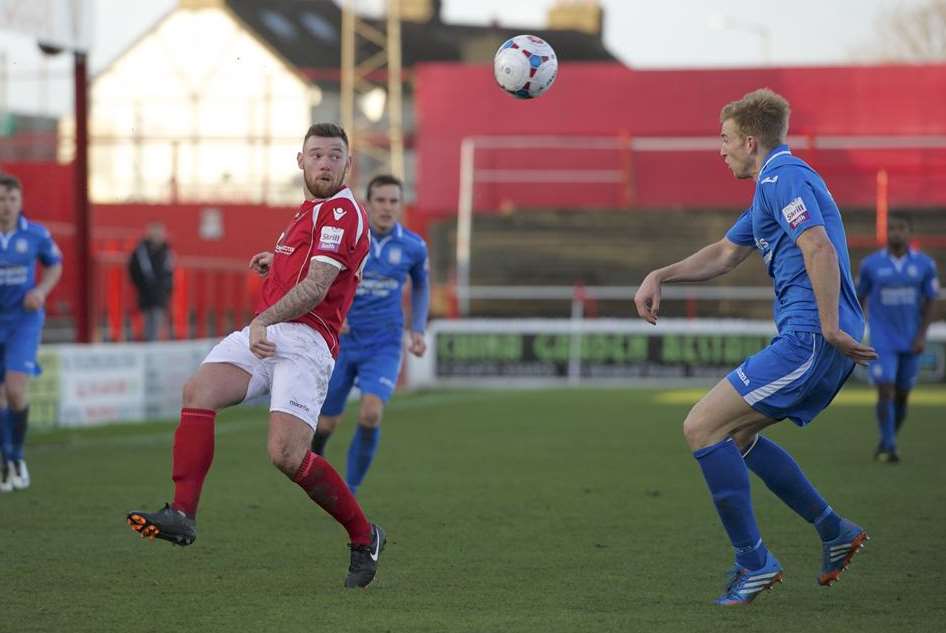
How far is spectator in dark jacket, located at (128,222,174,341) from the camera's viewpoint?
21.9m

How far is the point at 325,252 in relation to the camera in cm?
714

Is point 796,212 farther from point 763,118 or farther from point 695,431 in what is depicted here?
point 695,431

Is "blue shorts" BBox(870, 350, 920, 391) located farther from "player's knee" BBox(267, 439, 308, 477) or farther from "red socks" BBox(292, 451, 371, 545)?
"player's knee" BBox(267, 439, 308, 477)

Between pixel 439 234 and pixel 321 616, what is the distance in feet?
83.5

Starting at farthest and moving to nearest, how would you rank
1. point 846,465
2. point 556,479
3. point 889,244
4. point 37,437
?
point 37,437 < point 889,244 < point 846,465 < point 556,479

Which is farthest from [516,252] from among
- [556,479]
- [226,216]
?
[556,479]

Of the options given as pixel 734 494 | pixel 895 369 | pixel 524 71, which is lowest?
pixel 895 369

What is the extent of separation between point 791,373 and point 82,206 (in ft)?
43.6

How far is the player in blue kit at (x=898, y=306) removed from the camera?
14141 millimetres

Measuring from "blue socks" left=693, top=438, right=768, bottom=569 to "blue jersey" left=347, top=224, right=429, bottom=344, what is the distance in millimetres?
4292

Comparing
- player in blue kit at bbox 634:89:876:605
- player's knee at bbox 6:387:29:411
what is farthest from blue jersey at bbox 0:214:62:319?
player in blue kit at bbox 634:89:876:605

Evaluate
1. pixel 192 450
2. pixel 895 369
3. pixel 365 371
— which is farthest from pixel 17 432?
pixel 895 369

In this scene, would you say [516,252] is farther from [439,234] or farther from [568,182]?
[568,182]

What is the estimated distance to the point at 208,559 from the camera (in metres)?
8.16
